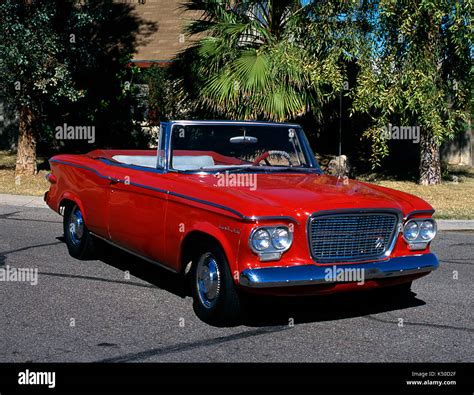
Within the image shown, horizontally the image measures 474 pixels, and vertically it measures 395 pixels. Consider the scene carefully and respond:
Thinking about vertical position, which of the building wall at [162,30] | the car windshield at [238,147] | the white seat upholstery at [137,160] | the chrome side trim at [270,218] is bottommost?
the chrome side trim at [270,218]

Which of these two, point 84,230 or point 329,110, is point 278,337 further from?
point 329,110

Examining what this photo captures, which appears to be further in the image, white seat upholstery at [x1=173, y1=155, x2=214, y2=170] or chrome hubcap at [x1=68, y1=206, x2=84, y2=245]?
chrome hubcap at [x1=68, y1=206, x2=84, y2=245]

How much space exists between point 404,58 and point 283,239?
34.1 ft

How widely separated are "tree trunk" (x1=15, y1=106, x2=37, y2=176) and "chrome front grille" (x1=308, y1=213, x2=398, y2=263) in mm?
12750

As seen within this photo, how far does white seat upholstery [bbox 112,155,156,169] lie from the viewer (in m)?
7.70

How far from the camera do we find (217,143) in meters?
6.81

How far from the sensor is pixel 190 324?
5699 mm

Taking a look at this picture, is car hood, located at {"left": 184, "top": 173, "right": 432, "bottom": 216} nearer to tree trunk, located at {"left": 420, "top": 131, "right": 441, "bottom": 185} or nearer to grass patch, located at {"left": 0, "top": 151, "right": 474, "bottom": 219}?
grass patch, located at {"left": 0, "top": 151, "right": 474, "bottom": 219}

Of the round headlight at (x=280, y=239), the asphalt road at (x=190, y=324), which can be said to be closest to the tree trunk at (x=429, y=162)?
the asphalt road at (x=190, y=324)

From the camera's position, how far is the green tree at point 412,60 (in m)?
13.9

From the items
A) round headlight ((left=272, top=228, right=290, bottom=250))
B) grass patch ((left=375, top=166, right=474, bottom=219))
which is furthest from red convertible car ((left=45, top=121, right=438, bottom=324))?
grass patch ((left=375, top=166, right=474, bottom=219))

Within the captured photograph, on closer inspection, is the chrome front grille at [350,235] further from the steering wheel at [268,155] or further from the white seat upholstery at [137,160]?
→ the white seat upholstery at [137,160]

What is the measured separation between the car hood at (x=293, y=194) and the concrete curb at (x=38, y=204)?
566 centimetres
